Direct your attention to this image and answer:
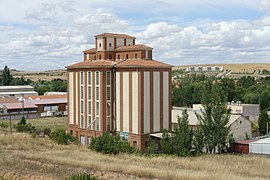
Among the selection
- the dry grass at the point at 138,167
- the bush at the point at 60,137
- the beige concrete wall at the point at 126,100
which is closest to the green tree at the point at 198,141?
the dry grass at the point at 138,167

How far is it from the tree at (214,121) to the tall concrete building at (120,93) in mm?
5436

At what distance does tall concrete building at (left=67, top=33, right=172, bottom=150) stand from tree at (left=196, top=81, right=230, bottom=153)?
17.8 ft

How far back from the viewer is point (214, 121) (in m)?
34.2

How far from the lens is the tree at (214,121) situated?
3403 cm

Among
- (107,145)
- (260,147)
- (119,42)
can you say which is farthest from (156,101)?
(260,147)

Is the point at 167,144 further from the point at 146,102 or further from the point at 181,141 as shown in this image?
the point at 146,102

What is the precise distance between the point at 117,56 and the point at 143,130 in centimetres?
961

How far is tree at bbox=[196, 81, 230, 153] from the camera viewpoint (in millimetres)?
34031

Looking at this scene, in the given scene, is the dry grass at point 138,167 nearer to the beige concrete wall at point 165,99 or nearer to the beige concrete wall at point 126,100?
the beige concrete wall at point 126,100

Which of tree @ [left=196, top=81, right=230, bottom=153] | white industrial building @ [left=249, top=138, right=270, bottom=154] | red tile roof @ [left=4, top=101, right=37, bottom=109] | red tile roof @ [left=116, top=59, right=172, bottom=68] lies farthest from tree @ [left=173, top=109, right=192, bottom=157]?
red tile roof @ [left=4, top=101, right=37, bottom=109]

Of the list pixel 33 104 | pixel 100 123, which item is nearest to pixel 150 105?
pixel 100 123

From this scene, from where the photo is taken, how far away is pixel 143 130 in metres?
37.2

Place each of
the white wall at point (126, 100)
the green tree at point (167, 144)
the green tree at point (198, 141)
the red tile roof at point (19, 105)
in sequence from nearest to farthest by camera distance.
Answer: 1. the green tree at point (167, 144)
2. the green tree at point (198, 141)
3. the white wall at point (126, 100)
4. the red tile roof at point (19, 105)

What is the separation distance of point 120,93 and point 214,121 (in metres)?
9.82
